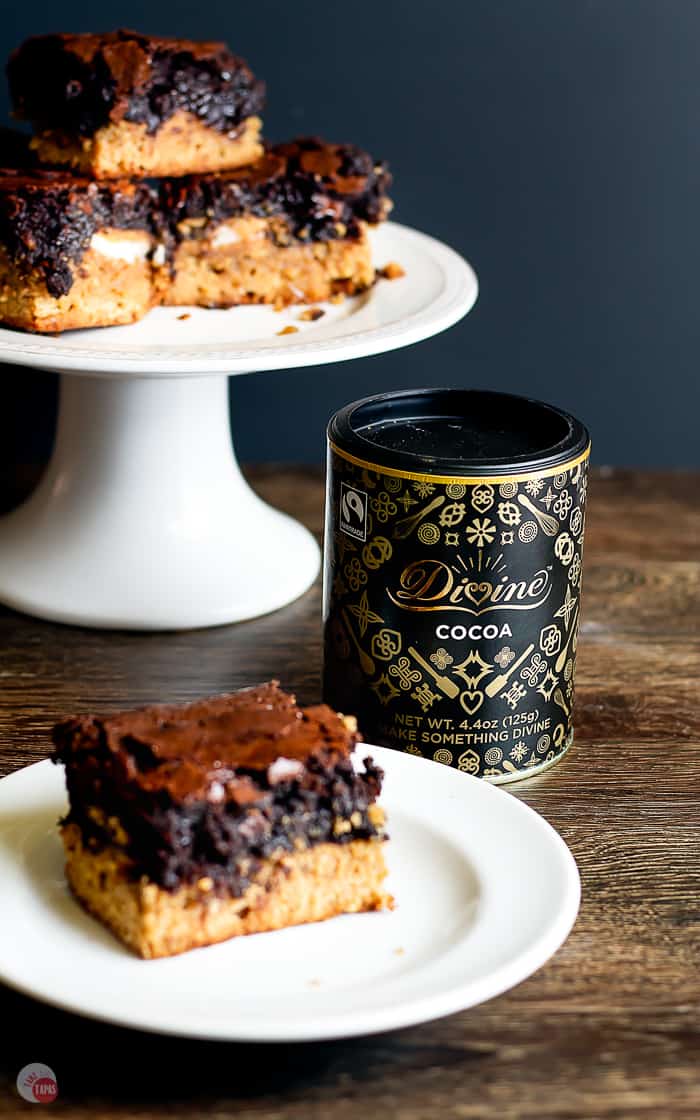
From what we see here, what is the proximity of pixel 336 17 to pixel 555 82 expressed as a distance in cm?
24

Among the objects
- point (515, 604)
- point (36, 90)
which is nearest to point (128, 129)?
point (36, 90)

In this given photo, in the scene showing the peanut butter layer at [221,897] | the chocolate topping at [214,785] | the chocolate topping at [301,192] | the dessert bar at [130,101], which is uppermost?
the dessert bar at [130,101]

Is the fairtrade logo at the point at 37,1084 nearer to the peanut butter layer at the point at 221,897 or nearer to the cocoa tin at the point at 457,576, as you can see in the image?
the peanut butter layer at the point at 221,897

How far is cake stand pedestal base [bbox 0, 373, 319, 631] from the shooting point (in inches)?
47.2

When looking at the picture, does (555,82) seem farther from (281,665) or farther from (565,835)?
(565,835)

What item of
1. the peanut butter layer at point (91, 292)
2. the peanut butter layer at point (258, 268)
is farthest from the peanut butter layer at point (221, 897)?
the peanut butter layer at point (258, 268)

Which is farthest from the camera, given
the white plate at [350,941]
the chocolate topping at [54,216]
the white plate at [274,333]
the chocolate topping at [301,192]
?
the chocolate topping at [301,192]

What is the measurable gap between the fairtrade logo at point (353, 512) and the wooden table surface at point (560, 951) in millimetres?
199

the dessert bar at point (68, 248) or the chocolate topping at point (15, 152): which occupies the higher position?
the chocolate topping at point (15, 152)

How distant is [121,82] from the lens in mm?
1230

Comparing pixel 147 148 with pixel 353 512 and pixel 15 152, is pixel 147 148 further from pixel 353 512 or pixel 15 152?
pixel 353 512

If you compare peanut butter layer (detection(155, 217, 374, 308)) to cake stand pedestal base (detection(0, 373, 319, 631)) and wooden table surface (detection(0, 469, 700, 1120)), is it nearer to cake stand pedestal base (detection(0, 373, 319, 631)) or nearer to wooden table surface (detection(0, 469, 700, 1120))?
cake stand pedestal base (detection(0, 373, 319, 631))

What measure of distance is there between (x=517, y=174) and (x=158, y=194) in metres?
0.47

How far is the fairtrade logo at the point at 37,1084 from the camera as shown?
673 millimetres
